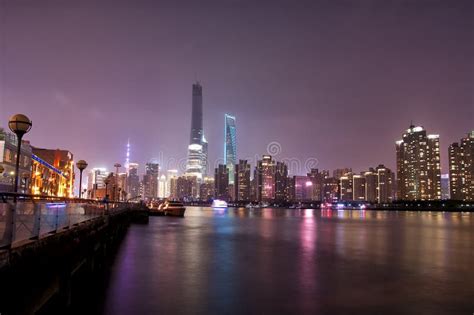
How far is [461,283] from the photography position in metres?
22.9

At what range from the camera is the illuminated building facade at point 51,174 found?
89375mm

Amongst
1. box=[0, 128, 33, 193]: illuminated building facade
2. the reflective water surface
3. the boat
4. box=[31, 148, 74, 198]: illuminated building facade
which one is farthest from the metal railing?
the boat

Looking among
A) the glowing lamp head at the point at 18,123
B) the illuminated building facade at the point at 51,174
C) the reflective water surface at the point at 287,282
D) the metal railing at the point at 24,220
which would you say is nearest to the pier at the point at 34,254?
the metal railing at the point at 24,220

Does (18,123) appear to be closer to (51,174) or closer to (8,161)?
(8,161)

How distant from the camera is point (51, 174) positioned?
335 feet

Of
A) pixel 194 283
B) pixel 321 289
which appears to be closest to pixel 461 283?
pixel 321 289

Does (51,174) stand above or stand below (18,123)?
above

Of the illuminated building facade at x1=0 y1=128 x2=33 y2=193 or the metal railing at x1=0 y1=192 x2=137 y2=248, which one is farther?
the illuminated building facade at x1=0 y1=128 x2=33 y2=193

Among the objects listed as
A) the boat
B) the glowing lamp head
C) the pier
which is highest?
the glowing lamp head

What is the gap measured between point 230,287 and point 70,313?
8497mm

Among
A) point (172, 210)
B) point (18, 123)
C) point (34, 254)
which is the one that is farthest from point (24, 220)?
point (172, 210)

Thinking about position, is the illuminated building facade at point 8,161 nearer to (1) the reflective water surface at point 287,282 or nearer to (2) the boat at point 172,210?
(1) the reflective water surface at point 287,282

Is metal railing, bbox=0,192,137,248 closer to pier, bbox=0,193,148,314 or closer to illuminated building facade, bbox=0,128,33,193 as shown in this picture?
pier, bbox=0,193,148,314

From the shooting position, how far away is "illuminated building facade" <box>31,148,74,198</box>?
89375 mm
